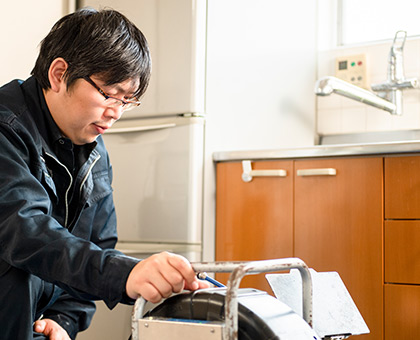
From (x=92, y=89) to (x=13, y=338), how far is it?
0.48 metres

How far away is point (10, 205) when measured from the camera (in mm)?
1018

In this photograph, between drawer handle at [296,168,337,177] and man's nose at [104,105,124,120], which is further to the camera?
drawer handle at [296,168,337,177]

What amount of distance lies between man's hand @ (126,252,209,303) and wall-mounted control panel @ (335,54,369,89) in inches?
84.3

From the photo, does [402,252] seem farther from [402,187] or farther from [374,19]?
[374,19]

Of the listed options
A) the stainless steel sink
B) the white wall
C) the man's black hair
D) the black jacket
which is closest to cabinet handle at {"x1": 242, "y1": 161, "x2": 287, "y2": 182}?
the stainless steel sink

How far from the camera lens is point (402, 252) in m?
2.01

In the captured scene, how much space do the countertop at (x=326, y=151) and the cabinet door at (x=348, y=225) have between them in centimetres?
3

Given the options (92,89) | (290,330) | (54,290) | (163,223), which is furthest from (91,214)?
(163,223)

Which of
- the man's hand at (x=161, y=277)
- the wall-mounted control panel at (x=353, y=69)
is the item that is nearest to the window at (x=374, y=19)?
the wall-mounted control panel at (x=353, y=69)

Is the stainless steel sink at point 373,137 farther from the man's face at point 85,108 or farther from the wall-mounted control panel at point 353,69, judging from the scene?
the man's face at point 85,108

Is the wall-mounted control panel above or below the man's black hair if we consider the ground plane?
above

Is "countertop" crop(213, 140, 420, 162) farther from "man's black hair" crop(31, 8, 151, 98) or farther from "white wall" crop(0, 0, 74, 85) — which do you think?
"man's black hair" crop(31, 8, 151, 98)

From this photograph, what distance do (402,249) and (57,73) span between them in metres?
1.29

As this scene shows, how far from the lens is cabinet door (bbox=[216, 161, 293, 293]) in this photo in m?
2.29
